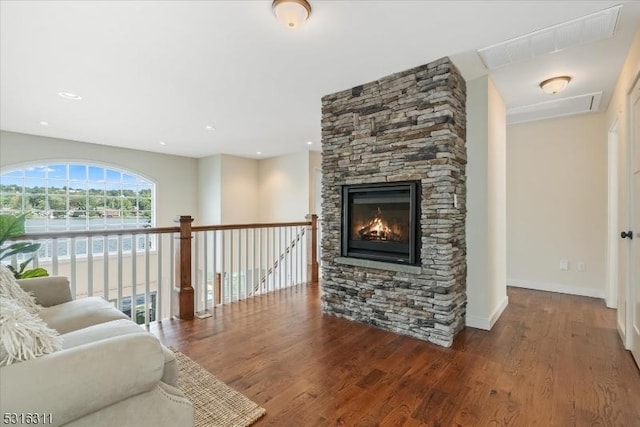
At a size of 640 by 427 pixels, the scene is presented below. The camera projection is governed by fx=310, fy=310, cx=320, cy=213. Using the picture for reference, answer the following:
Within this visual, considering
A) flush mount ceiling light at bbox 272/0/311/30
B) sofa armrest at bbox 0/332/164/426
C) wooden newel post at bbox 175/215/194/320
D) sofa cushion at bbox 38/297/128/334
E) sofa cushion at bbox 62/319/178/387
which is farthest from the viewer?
wooden newel post at bbox 175/215/194/320

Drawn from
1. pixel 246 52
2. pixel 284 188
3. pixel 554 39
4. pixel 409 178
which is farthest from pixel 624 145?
pixel 284 188

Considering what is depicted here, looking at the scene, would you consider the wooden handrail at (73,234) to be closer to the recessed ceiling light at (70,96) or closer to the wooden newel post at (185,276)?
the wooden newel post at (185,276)

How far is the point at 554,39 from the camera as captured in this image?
2.34m

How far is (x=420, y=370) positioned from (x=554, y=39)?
8.69ft

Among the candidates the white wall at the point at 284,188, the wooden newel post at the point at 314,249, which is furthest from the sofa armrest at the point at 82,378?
the white wall at the point at 284,188

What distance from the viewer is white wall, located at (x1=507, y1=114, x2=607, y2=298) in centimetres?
396

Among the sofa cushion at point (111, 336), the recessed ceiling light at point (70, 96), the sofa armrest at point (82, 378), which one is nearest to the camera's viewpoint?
the sofa armrest at point (82, 378)

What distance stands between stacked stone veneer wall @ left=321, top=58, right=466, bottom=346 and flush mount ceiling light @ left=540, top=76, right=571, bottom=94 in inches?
35.4

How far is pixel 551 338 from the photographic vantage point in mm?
2729

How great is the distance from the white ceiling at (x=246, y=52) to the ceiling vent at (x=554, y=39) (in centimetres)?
7

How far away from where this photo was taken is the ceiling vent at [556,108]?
11.7ft

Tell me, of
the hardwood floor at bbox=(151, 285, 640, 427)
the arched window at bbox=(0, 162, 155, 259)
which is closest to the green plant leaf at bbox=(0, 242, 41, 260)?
the hardwood floor at bbox=(151, 285, 640, 427)

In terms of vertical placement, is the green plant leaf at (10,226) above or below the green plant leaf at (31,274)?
above

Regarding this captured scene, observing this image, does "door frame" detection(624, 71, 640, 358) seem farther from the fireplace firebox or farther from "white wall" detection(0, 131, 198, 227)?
"white wall" detection(0, 131, 198, 227)
